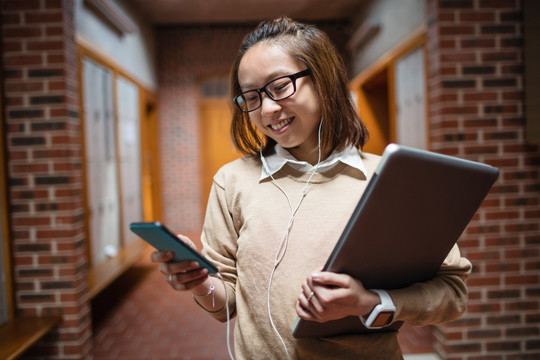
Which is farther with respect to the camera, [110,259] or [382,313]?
[110,259]

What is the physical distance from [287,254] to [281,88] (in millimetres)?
368

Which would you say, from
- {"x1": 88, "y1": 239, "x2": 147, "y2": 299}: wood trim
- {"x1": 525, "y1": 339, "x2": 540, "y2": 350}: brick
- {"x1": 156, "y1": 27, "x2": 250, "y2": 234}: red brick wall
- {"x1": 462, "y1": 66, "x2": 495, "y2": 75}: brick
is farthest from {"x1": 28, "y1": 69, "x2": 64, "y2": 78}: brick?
{"x1": 156, "y1": 27, "x2": 250, "y2": 234}: red brick wall

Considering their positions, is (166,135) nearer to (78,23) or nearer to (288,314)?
(78,23)

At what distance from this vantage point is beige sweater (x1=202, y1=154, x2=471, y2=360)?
892 millimetres

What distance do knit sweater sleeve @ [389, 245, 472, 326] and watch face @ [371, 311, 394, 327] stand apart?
1 cm

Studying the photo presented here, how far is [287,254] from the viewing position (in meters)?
0.91

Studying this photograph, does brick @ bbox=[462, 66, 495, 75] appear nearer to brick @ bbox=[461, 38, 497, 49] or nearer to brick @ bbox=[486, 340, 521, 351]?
brick @ bbox=[461, 38, 497, 49]

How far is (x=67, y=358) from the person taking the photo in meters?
2.34

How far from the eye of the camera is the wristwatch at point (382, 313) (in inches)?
30.7

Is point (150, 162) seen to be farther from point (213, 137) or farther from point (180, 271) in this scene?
point (180, 271)

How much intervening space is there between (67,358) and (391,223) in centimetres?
234

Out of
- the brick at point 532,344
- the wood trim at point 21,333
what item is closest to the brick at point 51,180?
the wood trim at point 21,333

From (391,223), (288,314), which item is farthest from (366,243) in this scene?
(288,314)

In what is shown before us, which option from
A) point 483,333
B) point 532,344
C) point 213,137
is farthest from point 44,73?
point 213,137
